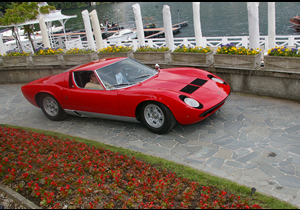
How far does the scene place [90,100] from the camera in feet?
22.4

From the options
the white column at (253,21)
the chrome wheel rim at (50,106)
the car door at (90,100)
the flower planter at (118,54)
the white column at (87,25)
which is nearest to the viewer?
the car door at (90,100)

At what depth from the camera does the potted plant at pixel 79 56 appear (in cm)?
1147

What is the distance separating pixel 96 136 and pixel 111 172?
7.84 ft

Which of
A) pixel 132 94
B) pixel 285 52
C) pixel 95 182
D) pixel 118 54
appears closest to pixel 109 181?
pixel 95 182

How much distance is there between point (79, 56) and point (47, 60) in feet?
5.39

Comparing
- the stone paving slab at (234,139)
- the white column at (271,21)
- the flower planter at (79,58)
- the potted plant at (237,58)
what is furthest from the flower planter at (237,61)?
the flower planter at (79,58)

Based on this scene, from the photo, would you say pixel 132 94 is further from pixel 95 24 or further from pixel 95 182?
pixel 95 24

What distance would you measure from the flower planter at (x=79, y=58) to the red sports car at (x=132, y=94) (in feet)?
12.7

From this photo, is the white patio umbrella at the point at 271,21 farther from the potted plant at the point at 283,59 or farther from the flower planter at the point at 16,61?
the flower planter at the point at 16,61

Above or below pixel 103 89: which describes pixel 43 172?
below

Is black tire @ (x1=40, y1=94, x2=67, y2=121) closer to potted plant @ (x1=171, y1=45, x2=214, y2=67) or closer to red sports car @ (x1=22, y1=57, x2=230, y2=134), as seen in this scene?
red sports car @ (x1=22, y1=57, x2=230, y2=134)

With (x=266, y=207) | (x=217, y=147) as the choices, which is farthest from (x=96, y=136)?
(x=266, y=207)

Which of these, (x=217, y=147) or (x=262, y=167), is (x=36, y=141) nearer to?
(x=217, y=147)

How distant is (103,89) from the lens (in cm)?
664
